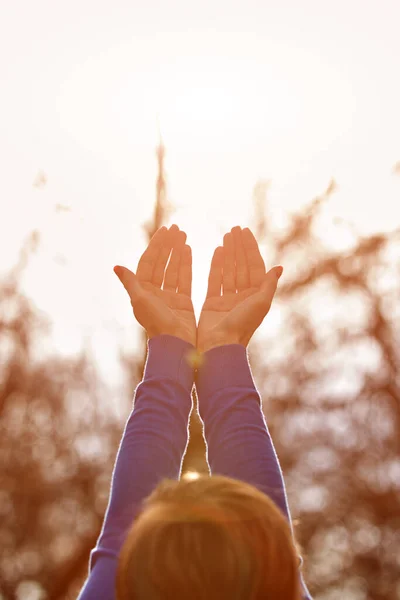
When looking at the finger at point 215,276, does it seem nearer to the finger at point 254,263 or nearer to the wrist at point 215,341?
the finger at point 254,263

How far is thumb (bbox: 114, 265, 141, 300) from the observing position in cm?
149

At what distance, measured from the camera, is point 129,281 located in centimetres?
152

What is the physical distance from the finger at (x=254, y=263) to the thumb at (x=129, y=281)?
12.6 inches

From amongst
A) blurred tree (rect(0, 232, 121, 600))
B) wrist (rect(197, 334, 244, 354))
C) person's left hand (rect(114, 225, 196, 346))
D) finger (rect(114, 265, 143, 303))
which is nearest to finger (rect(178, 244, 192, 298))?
person's left hand (rect(114, 225, 196, 346))

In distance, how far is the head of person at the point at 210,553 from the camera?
72 cm

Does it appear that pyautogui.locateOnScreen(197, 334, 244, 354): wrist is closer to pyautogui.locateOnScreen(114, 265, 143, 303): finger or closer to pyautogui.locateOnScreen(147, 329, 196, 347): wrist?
pyautogui.locateOnScreen(147, 329, 196, 347): wrist

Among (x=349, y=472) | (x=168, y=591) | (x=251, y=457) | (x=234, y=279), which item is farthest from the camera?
(x=349, y=472)

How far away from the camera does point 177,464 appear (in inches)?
42.7

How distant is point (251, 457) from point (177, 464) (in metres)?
0.15

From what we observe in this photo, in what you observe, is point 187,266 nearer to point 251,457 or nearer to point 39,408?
point 251,457

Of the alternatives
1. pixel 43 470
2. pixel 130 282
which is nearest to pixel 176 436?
pixel 130 282

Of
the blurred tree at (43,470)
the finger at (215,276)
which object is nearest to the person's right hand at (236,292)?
the finger at (215,276)

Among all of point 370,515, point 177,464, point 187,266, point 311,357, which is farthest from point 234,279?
point 370,515

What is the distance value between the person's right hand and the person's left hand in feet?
0.17
